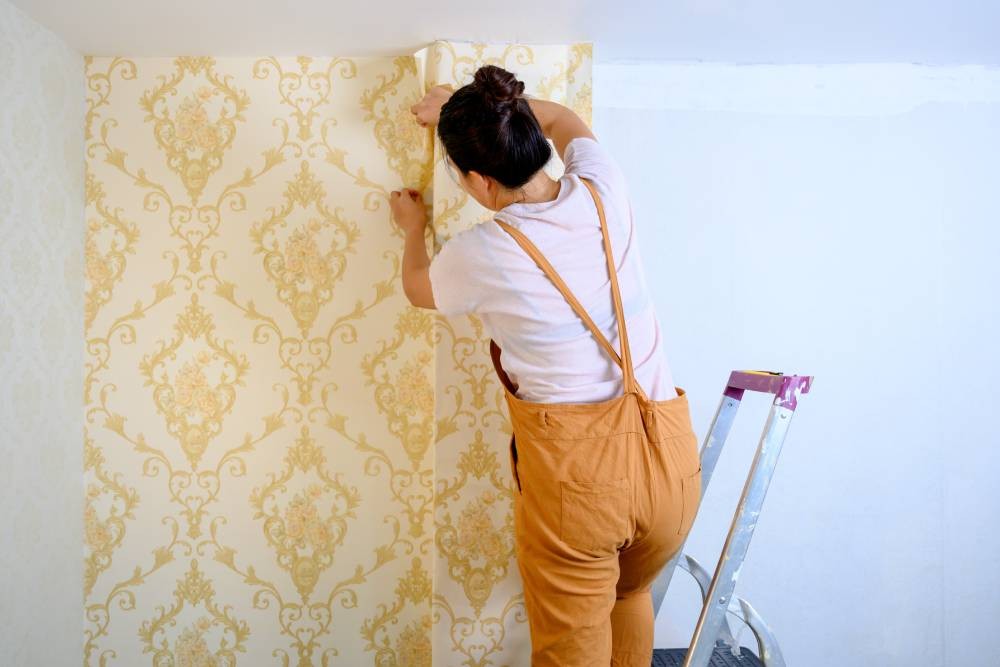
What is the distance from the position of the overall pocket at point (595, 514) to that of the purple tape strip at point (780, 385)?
1.24 ft

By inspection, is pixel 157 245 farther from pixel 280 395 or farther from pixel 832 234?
pixel 832 234

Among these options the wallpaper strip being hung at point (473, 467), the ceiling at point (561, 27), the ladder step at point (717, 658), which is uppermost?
the ceiling at point (561, 27)

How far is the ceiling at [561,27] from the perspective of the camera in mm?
1634

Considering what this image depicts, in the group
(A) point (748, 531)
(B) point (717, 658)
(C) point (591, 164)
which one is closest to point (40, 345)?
(C) point (591, 164)

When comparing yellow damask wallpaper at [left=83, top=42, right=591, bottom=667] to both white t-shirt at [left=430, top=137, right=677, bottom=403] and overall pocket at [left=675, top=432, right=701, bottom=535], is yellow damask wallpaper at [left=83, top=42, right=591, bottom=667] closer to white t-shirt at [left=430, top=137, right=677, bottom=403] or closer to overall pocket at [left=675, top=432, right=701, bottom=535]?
white t-shirt at [left=430, top=137, right=677, bottom=403]

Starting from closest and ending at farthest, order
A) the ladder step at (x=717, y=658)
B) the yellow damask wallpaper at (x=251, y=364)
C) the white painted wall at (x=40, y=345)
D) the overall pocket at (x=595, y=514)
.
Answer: the overall pocket at (x=595, y=514) → the white painted wall at (x=40, y=345) → the ladder step at (x=717, y=658) → the yellow damask wallpaper at (x=251, y=364)

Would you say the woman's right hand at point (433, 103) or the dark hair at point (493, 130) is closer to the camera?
the dark hair at point (493, 130)

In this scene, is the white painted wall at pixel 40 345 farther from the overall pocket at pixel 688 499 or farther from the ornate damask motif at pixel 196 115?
the overall pocket at pixel 688 499

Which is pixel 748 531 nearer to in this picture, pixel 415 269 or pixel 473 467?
pixel 473 467

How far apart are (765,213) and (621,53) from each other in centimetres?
63

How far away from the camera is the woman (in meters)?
1.22

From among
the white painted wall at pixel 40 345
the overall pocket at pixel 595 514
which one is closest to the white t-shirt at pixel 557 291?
the overall pocket at pixel 595 514

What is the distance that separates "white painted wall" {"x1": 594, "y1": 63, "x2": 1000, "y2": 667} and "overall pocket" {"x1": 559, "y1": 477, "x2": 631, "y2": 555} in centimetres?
90

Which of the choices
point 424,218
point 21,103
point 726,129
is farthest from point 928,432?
point 21,103
